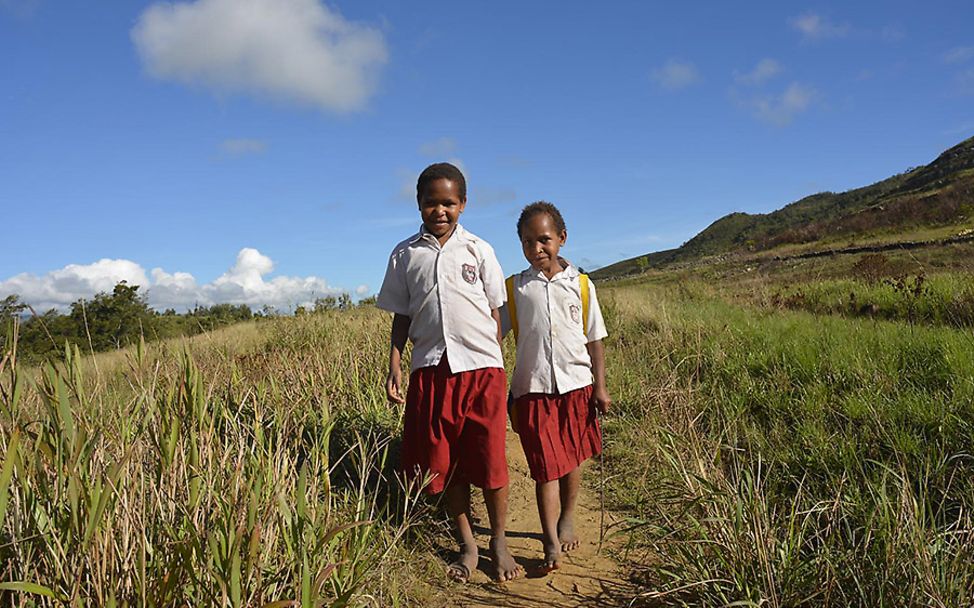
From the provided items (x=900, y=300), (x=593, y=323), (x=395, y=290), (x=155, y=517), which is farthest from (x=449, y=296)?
(x=900, y=300)

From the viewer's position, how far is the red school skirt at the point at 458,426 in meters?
2.73

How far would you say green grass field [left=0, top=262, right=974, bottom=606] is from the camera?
158 centimetres

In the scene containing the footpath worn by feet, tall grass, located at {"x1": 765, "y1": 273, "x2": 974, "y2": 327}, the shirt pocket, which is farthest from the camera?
tall grass, located at {"x1": 765, "y1": 273, "x2": 974, "y2": 327}

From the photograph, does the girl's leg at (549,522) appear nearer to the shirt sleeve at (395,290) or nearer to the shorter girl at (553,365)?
the shorter girl at (553,365)

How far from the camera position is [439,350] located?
2748 mm

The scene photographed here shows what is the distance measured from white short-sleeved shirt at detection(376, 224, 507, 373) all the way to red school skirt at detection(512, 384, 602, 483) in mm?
302

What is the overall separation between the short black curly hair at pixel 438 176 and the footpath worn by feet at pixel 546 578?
1770 mm

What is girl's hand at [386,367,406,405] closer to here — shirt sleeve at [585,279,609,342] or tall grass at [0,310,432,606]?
tall grass at [0,310,432,606]

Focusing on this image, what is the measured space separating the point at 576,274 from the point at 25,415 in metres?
2.34

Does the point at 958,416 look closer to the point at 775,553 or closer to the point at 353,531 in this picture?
the point at 775,553

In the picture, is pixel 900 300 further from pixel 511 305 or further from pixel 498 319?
pixel 498 319

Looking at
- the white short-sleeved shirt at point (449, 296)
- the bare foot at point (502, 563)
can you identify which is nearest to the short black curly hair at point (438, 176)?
the white short-sleeved shirt at point (449, 296)

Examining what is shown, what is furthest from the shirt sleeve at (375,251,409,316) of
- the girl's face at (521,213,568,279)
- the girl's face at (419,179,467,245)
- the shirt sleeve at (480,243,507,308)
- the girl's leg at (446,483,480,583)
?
→ the girl's leg at (446,483,480,583)

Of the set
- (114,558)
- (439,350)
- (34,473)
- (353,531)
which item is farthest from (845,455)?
(34,473)
